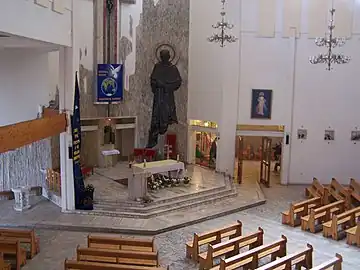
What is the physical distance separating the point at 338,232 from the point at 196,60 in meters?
8.84

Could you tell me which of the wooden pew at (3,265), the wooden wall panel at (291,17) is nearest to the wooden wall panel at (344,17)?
the wooden wall panel at (291,17)

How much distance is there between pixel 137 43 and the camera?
55.4 feet

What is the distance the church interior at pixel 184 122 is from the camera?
11.4 metres

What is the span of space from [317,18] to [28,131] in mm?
11720

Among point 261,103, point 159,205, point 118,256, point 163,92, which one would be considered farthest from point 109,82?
point 118,256

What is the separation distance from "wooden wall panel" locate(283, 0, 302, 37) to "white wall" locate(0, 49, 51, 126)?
8.70 meters

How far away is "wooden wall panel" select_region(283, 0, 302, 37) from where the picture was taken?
16.2m

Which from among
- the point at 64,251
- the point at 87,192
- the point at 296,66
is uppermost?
the point at 296,66

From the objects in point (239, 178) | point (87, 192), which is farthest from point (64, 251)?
point (239, 178)

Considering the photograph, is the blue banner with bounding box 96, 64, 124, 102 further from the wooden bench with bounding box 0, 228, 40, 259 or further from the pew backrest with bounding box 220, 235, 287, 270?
the pew backrest with bounding box 220, 235, 287, 270

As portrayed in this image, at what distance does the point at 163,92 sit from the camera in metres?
16.9

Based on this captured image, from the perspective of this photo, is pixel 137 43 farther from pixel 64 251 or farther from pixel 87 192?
pixel 64 251

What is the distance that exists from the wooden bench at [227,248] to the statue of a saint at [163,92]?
8.15 metres

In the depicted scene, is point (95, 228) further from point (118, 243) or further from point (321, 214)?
point (321, 214)
